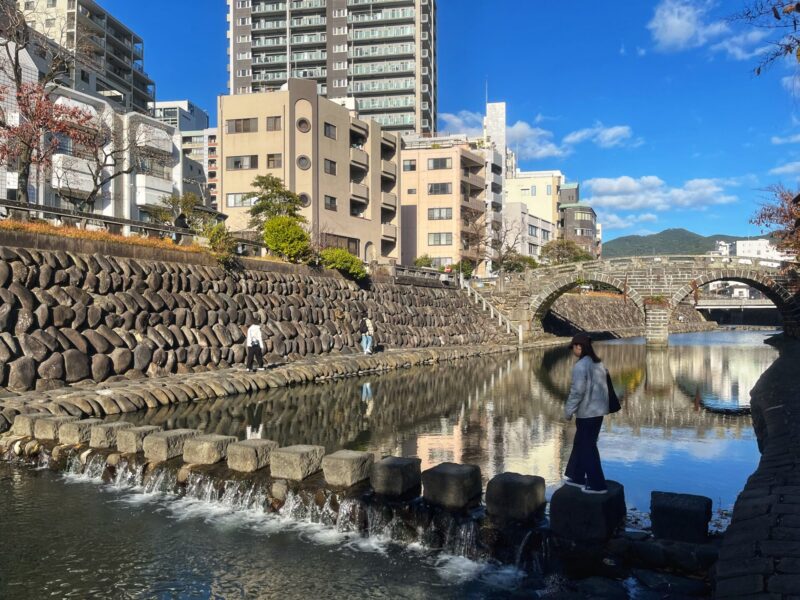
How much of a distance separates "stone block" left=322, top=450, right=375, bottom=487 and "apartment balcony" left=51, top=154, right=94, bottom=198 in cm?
3375

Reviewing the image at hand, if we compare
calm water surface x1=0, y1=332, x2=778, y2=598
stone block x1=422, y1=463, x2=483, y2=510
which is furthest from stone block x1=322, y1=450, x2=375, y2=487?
Answer: stone block x1=422, y1=463, x2=483, y2=510

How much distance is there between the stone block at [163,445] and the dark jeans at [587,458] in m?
5.90

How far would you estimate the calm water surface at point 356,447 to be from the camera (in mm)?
6516

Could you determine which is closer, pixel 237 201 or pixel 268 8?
pixel 237 201

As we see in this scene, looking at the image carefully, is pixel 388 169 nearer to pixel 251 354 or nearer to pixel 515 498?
pixel 251 354

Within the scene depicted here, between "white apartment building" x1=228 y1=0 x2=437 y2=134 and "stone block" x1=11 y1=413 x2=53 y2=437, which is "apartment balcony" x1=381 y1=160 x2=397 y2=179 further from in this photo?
"stone block" x1=11 y1=413 x2=53 y2=437

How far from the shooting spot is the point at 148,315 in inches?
768

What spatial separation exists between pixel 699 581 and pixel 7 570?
707 cm

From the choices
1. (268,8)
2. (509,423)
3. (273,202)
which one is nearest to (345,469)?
(509,423)

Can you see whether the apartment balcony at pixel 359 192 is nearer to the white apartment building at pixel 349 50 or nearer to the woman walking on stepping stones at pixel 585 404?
the white apartment building at pixel 349 50

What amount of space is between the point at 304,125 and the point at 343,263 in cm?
1793

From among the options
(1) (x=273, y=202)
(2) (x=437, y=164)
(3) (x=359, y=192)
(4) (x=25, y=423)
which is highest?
(2) (x=437, y=164)

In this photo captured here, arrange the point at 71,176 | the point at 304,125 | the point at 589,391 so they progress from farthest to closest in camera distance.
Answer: the point at 304,125, the point at 71,176, the point at 589,391

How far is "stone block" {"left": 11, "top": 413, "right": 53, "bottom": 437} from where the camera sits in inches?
447
